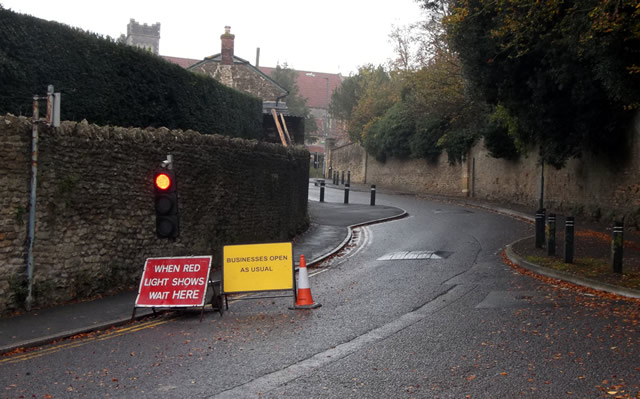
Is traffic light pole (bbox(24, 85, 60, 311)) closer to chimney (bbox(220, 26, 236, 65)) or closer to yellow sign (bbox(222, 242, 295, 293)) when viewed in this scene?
yellow sign (bbox(222, 242, 295, 293))

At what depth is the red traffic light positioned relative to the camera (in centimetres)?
998

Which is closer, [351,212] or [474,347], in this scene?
[474,347]

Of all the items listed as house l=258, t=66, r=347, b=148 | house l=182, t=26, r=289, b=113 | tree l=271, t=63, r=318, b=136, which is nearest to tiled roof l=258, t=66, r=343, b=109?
house l=258, t=66, r=347, b=148

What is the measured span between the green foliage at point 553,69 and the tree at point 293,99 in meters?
49.9

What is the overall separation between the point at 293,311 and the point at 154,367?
3.43 metres

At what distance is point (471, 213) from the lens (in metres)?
26.8

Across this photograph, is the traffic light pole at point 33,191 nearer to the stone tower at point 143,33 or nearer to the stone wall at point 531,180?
the stone wall at point 531,180

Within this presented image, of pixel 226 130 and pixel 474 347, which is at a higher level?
pixel 226 130

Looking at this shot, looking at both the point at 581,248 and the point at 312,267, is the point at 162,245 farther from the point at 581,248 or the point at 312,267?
the point at 581,248

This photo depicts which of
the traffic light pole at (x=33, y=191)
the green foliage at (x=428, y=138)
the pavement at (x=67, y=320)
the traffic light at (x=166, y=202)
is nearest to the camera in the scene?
the pavement at (x=67, y=320)

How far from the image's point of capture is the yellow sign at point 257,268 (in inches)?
423

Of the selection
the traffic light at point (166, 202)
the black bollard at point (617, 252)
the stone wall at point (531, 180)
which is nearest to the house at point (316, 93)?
the stone wall at point (531, 180)

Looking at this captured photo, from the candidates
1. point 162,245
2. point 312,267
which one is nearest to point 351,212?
point 312,267

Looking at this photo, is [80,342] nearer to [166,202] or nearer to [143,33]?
[166,202]
